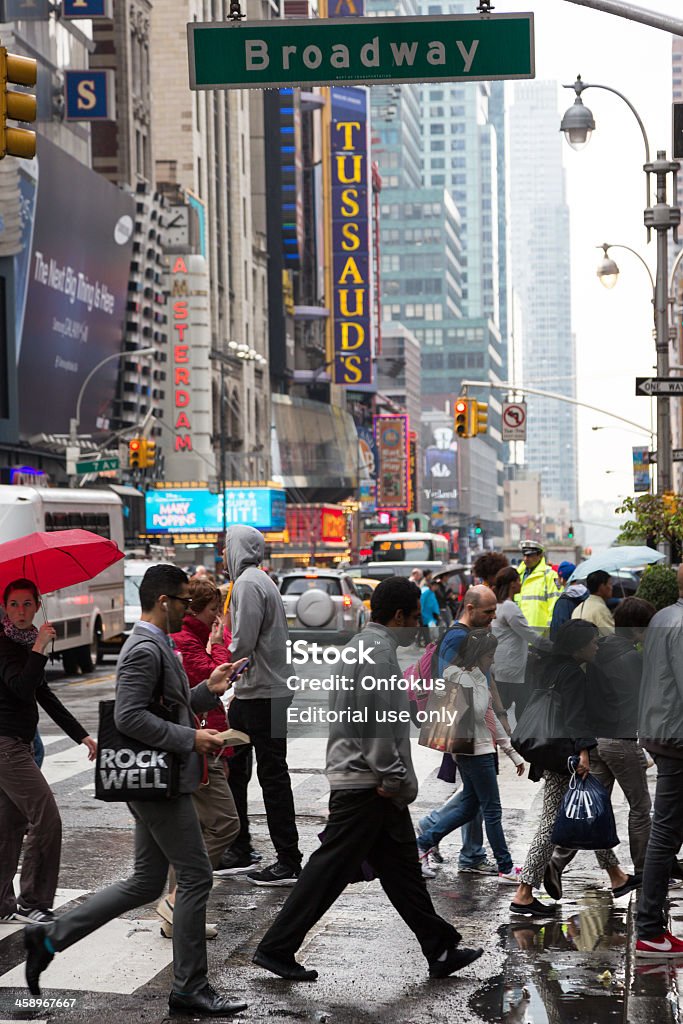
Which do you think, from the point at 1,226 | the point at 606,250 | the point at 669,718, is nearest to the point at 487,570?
the point at 669,718

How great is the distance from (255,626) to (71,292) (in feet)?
150

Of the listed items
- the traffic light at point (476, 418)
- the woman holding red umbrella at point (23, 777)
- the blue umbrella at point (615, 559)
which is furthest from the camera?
the traffic light at point (476, 418)

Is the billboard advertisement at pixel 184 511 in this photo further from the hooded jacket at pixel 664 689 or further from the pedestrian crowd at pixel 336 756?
the hooded jacket at pixel 664 689

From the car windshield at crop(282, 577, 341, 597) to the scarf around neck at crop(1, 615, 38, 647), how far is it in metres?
23.5

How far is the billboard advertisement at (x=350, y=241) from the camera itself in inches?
4560

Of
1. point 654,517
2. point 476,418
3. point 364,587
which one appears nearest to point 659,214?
point 654,517

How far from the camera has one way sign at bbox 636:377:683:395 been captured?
675 inches

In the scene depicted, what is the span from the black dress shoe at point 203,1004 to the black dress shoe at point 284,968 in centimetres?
50

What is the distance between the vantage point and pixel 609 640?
29.7ft

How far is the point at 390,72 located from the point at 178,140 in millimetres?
77988

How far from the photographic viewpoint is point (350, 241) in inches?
4594

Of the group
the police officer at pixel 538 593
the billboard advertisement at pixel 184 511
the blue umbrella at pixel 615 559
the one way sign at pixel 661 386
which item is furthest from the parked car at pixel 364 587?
the billboard advertisement at pixel 184 511

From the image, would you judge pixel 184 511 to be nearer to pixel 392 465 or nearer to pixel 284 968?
pixel 284 968

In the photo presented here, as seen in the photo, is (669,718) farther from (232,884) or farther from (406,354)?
(406,354)
